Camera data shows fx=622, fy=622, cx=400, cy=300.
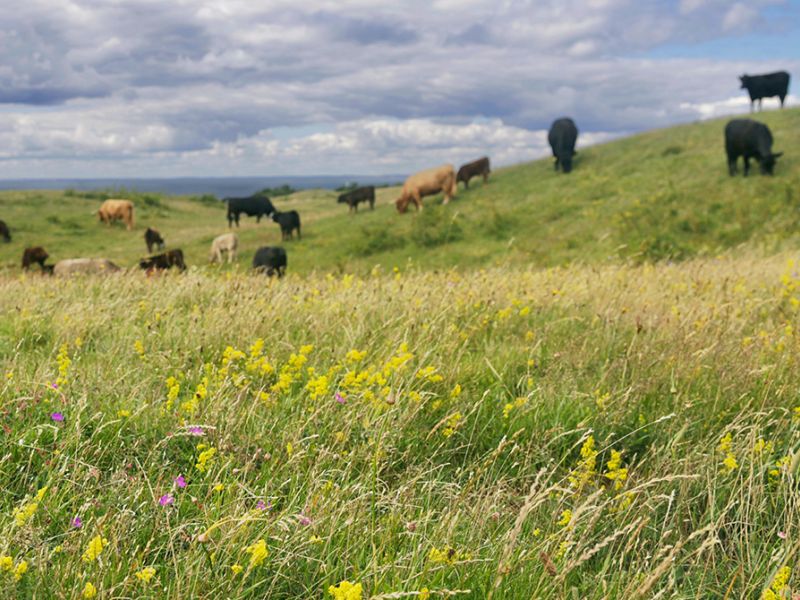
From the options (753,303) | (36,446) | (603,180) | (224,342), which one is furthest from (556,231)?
(36,446)

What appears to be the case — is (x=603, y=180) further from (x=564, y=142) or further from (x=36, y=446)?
(x=36, y=446)

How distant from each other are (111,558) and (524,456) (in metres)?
2.07

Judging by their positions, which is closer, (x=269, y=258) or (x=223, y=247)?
(x=269, y=258)

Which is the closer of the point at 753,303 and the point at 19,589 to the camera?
the point at 19,589

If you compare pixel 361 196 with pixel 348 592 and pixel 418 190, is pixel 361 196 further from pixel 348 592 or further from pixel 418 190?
pixel 348 592

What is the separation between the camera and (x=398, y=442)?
326 cm

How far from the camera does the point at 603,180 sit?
106 ft

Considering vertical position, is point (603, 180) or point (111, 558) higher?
point (603, 180)

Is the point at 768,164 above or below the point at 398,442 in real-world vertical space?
above

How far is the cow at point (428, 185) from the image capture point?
116 ft

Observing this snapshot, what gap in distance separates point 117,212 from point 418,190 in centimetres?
2104

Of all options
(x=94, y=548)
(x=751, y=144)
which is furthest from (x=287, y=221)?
(x=94, y=548)

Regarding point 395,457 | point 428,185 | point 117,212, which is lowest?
point 395,457

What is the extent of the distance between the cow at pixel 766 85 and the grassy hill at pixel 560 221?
7.64 m
